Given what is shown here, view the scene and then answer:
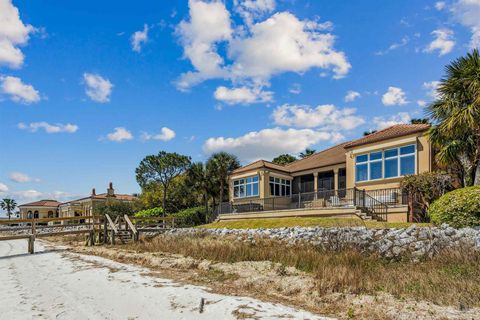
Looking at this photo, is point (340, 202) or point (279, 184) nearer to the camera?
point (340, 202)

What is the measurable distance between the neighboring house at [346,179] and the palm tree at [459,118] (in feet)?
9.87

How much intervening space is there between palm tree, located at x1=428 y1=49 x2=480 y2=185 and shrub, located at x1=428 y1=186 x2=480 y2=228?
3005 millimetres

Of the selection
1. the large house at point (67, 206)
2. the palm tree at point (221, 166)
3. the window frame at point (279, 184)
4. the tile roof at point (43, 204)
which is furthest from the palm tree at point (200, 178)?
the tile roof at point (43, 204)

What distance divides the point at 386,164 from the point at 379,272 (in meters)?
15.6

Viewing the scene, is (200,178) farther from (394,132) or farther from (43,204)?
(43,204)

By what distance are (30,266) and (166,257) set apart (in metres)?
5.21

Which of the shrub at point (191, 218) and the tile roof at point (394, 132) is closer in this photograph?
the tile roof at point (394, 132)

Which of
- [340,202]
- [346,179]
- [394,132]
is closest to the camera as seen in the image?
[340,202]

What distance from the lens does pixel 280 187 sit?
33.1 m

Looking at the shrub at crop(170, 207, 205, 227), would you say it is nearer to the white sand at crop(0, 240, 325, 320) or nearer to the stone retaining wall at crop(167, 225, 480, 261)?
the stone retaining wall at crop(167, 225, 480, 261)

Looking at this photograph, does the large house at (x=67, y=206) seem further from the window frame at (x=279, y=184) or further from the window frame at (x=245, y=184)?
the window frame at (x=279, y=184)

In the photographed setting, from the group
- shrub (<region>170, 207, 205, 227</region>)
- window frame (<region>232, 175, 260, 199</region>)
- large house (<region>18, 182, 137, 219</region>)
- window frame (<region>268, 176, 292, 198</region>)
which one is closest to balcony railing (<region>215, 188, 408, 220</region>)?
window frame (<region>268, 176, 292, 198</region>)

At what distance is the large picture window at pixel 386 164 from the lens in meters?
22.6

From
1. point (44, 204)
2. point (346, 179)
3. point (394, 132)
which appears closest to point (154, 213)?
point (346, 179)
